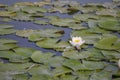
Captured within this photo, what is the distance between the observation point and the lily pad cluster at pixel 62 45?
1420 millimetres

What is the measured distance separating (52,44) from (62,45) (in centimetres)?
7

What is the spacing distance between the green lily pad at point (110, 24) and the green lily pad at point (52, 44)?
16.5 inches

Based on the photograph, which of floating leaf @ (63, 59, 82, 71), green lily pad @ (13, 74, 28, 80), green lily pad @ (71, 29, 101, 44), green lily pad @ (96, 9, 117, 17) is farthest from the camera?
green lily pad @ (96, 9, 117, 17)

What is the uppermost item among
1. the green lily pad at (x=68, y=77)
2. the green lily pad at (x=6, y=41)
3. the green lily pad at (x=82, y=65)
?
the green lily pad at (x=6, y=41)

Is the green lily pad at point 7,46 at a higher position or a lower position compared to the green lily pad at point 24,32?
lower

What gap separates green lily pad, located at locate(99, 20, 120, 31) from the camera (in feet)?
6.63

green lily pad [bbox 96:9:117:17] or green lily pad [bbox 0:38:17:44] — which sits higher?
green lily pad [bbox 96:9:117:17]

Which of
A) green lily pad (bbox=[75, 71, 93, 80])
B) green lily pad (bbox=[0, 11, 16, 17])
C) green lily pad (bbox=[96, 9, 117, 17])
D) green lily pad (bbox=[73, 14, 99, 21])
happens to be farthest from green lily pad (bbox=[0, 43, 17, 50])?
green lily pad (bbox=[96, 9, 117, 17])

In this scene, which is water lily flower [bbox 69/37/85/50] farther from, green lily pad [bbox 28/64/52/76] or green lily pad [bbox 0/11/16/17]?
green lily pad [bbox 0/11/16/17]

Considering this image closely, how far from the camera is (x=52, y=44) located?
175 cm

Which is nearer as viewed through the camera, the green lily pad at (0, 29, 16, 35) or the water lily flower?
the water lily flower

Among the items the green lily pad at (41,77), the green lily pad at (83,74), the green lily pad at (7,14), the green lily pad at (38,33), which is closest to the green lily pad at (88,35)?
the green lily pad at (38,33)

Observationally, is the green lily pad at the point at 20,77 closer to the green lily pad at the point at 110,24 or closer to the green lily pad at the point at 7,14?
the green lily pad at the point at 110,24

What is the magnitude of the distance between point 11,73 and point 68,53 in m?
0.39
